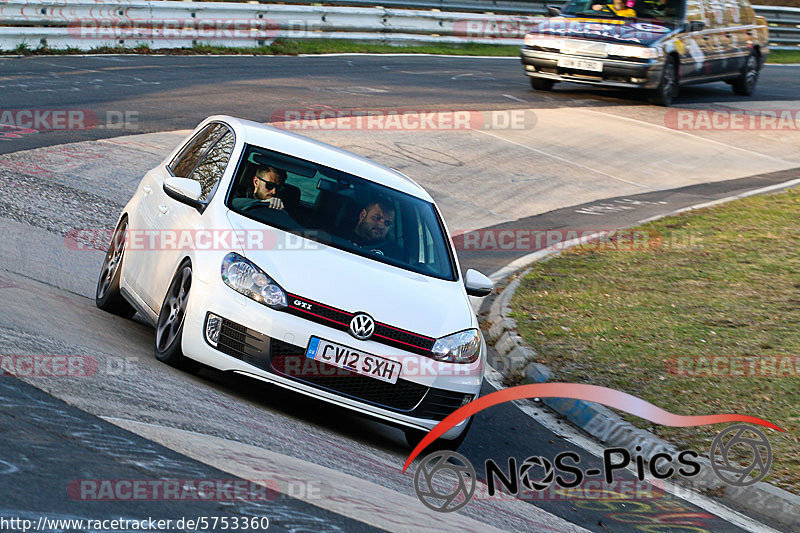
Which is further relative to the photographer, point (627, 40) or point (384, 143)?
point (627, 40)

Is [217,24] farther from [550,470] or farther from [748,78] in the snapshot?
[550,470]

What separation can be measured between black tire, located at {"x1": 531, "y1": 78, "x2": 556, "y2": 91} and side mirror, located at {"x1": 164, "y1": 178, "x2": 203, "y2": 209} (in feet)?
51.8

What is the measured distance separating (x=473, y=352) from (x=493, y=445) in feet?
2.55

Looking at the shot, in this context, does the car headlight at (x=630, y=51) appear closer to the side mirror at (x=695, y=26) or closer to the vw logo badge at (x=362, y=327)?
the side mirror at (x=695, y=26)

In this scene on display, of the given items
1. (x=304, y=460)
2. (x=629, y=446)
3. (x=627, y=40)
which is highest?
(x=627, y=40)

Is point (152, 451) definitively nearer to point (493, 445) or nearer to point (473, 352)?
point (473, 352)

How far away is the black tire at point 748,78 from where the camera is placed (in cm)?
2409

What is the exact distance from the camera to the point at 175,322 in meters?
6.39

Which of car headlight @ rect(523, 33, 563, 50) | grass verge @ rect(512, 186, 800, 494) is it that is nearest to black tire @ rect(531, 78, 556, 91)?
car headlight @ rect(523, 33, 563, 50)

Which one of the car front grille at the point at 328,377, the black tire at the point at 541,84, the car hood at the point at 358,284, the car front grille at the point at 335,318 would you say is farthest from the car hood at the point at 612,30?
the car front grille at the point at 328,377

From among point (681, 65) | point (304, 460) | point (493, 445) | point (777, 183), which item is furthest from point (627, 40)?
point (304, 460)

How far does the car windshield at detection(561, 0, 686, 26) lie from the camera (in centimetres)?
2003

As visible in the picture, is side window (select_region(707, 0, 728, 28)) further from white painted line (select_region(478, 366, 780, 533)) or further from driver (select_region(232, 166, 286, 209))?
driver (select_region(232, 166, 286, 209))

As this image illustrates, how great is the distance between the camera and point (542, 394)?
26.3ft
